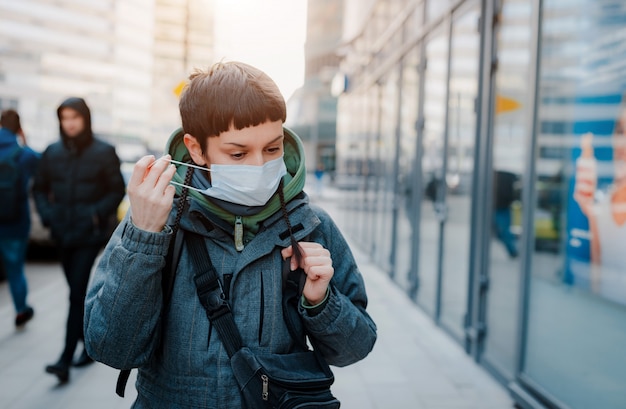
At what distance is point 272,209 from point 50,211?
3409 mm

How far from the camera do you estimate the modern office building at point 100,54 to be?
75.8 metres

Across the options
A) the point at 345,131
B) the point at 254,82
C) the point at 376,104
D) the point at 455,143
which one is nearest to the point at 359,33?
the point at 345,131

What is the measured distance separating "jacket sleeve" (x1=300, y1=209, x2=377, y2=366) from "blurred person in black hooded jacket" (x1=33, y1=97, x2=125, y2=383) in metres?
3.11

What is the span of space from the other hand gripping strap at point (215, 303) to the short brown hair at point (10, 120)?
4.85 metres

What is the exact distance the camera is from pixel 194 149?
1.52m

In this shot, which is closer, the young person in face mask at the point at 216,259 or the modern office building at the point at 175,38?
the young person in face mask at the point at 216,259

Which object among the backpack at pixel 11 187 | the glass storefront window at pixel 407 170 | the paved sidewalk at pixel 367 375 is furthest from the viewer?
the glass storefront window at pixel 407 170

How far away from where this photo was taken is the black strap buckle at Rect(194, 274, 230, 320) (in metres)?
1.38

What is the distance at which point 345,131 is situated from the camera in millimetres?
15633

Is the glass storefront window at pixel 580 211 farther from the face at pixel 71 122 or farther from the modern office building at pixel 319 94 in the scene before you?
the modern office building at pixel 319 94

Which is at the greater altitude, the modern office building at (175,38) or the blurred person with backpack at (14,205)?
the modern office building at (175,38)

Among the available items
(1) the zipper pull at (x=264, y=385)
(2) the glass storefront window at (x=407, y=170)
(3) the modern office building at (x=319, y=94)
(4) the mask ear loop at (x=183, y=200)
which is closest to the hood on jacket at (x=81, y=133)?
(4) the mask ear loop at (x=183, y=200)

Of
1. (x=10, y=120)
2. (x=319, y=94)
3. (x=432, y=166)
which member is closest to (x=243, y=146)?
(x=10, y=120)

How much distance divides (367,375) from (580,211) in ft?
6.82
